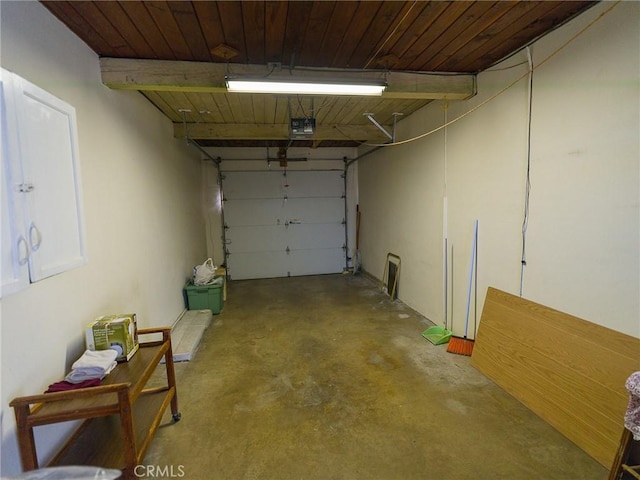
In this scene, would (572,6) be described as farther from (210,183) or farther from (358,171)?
(210,183)

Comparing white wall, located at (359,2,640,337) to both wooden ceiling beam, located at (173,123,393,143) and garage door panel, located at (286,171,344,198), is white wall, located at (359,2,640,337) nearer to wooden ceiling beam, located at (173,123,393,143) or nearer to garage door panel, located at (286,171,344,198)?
wooden ceiling beam, located at (173,123,393,143)

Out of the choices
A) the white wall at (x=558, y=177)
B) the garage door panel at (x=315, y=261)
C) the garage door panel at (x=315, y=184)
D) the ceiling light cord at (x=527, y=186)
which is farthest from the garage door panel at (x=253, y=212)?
the ceiling light cord at (x=527, y=186)

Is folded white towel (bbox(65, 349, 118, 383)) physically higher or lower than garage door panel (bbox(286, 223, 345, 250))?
lower

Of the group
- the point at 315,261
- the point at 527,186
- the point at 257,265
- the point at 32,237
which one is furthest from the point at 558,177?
the point at 257,265

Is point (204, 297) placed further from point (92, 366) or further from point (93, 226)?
point (92, 366)

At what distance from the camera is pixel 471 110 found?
9.12 ft

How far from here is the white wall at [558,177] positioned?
1645 millimetres

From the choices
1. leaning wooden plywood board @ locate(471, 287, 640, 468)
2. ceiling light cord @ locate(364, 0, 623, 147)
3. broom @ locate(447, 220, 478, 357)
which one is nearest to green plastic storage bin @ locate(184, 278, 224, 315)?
broom @ locate(447, 220, 478, 357)

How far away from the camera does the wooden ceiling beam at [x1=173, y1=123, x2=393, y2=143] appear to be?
4137mm

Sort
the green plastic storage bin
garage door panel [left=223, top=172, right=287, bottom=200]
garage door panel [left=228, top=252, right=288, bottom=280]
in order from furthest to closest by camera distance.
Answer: garage door panel [left=228, top=252, right=288, bottom=280] → garage door panel [left=223, top=172, right=287, bottom=200] → the green plastic storage bin

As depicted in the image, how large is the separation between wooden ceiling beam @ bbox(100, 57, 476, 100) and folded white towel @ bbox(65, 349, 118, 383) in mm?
1858

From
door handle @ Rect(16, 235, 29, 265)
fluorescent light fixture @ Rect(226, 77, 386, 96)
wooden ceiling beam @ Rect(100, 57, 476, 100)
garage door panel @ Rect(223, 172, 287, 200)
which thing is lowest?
door handle @ Rect(16, 235, 29, 265)

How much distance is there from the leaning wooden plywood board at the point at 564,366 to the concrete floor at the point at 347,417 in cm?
10

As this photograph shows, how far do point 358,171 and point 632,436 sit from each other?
5.60 metres
